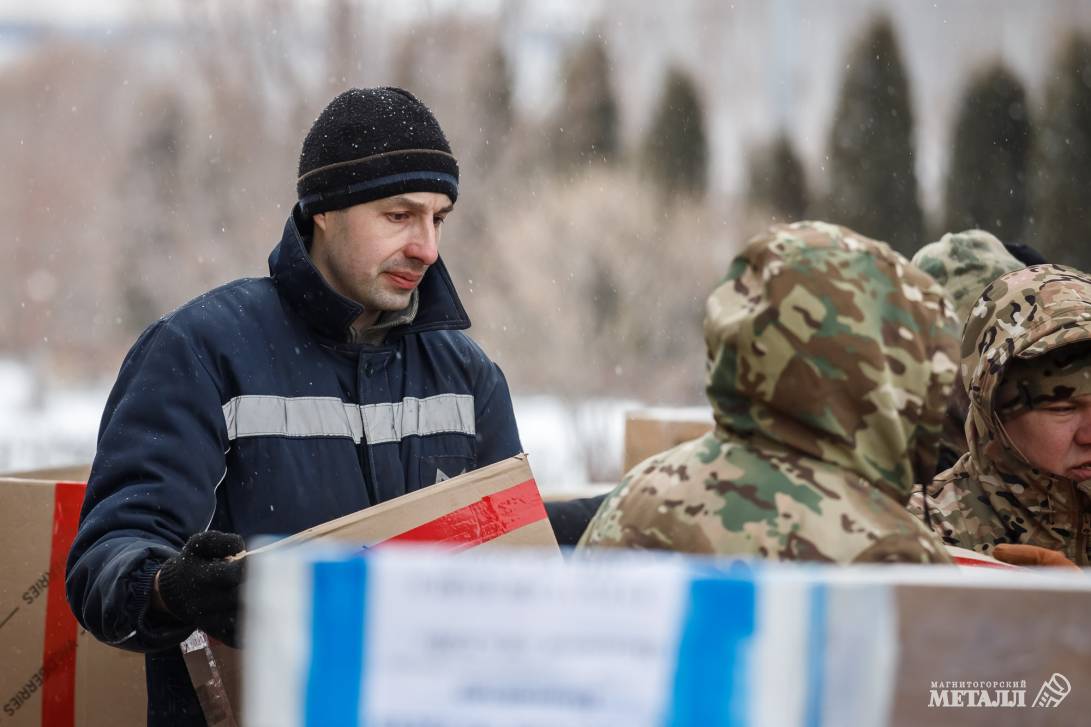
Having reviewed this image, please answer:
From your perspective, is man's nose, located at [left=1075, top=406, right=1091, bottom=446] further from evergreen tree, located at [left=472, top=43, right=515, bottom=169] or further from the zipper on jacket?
evergreen tree, located at [left=472, top=43, right=515, bottom=169]

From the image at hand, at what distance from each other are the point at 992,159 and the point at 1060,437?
36.5 ft

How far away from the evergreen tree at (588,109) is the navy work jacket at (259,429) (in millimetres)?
10604

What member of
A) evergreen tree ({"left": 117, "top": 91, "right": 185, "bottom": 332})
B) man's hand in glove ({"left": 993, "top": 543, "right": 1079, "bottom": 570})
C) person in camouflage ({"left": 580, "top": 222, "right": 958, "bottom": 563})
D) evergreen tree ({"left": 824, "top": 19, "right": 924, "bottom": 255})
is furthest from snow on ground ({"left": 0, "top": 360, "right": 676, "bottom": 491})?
person in camouflage ({"left": 580, "top": 222, "right": 958, "bottom": 563})

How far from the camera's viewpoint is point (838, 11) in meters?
13.6

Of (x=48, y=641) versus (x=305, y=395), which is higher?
(x=305, y=395)

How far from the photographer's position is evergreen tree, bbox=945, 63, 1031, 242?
12469mm

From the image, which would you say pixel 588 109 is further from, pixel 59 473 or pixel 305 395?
pixel 305 395

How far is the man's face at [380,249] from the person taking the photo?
236cm

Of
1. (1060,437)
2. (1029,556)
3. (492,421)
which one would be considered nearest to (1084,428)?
(1060,437)

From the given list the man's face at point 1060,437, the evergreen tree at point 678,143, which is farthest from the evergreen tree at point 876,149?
the man's face at point 1060,437

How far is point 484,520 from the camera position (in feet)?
6.35

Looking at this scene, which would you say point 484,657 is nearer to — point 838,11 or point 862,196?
point 862,196

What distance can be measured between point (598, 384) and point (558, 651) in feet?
36.6

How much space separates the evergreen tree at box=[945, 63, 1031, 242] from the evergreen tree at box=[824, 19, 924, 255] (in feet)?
1.46
